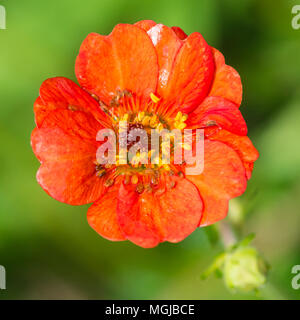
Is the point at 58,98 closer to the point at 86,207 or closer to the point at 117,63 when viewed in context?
the point at 117,63

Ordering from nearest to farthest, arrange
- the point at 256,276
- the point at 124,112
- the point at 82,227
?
1. the point at 124,112
2. the point at 256,276
3. the point at 82,227

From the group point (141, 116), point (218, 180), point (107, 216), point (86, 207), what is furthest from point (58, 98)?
point (86, 207)

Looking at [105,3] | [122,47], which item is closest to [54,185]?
[122,47]

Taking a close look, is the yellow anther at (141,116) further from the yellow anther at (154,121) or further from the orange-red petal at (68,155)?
the orange-red petal at (68,155)

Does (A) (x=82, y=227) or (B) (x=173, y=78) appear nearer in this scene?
(B) (x=173, y=78)

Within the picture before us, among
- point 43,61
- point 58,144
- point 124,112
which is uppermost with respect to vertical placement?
point 43,61
